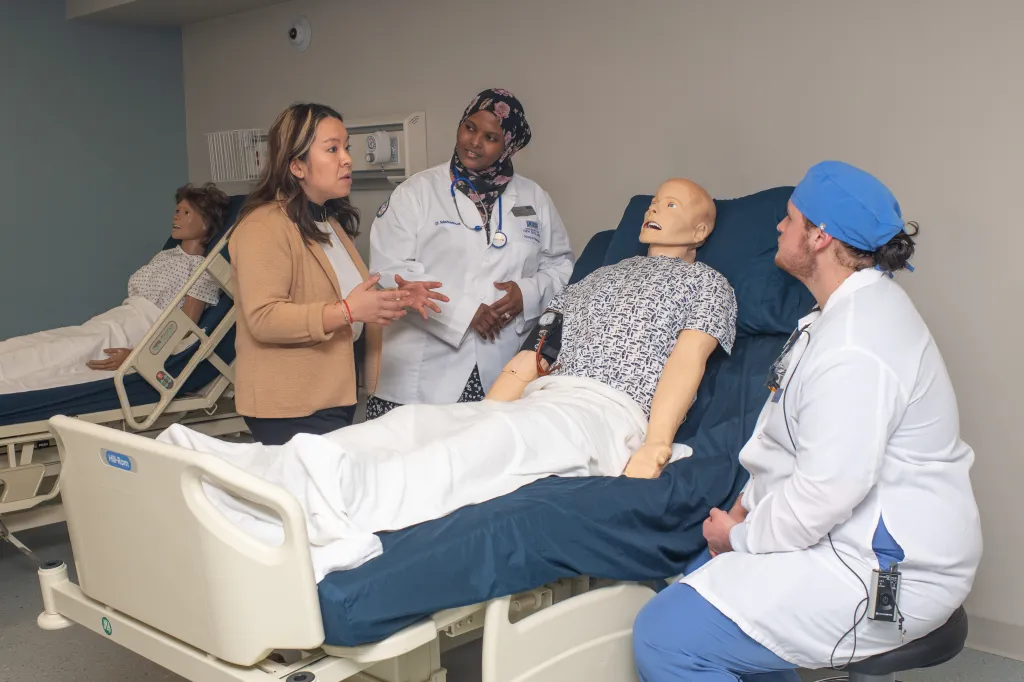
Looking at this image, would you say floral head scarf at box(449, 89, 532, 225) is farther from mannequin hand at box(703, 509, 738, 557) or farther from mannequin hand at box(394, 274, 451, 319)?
mannequin hand at box(703, 509, 738, 557)

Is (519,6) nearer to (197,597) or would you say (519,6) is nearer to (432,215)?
(432,215)

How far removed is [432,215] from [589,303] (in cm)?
61

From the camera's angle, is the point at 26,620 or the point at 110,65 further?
the point at 110,65

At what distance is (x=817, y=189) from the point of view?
1.75 metres

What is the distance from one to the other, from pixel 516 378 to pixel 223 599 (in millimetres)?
1158

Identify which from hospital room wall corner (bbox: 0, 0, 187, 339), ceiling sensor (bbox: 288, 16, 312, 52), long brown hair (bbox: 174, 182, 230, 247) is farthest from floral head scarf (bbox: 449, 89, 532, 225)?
hospital room wall corner (bbox: 0, 0, 187, 339)

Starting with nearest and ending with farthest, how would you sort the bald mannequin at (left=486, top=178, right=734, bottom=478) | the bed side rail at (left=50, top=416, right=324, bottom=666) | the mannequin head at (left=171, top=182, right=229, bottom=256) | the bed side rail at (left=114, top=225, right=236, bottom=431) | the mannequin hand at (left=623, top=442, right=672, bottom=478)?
the bed side rail at (left=50, top=416, right=324, bottom=666) → the mannequin hand at (left=623, top=442, right=672, bottom=478) → the bald mannequin at (left=486, top=178, right=734, bottom=478) → the bed side rail at (left=114, top=225, right=236, bottom=431) → the mannequin head at (left=171, top=182, right=229, bottom=256)

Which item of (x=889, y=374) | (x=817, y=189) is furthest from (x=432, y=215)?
(x=889, y=374)

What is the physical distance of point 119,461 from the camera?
1744mm

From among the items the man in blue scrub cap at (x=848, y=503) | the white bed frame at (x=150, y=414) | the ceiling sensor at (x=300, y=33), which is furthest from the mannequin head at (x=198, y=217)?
the man in blue scrub cap at (x=848, y=503)

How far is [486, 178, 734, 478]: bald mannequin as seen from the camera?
229 centimetres

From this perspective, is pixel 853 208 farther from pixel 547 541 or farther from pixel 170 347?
pixel 170 347

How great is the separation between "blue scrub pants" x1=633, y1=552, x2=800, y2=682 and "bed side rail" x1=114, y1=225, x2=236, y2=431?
2009mm

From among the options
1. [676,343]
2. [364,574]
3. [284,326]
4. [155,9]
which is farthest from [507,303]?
[155,9]
